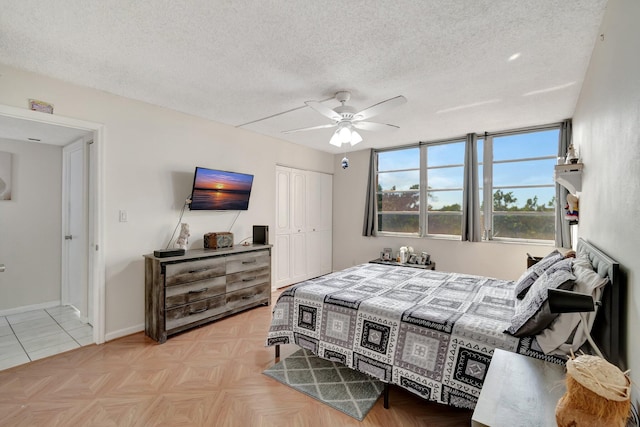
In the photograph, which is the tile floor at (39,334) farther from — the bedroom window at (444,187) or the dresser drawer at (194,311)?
the bedroom window at (444,187)

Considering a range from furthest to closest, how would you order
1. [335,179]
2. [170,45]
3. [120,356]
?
[335,179]
[120,356]
[170,45]

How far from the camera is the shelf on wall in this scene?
→ 8.44 feet

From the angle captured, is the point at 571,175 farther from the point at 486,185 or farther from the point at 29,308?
the point at 29,308

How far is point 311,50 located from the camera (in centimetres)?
218

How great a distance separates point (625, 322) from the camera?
4.23 ft

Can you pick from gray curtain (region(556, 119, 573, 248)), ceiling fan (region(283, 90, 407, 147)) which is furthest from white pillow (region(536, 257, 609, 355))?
gray curtain (region(556, 119, 573, 248))

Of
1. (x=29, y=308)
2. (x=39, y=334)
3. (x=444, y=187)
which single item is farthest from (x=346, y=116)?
(x=29, y=308)

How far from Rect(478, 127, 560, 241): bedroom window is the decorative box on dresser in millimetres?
3418

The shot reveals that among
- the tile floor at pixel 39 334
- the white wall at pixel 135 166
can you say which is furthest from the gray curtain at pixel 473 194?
the tile floor at pixel 39 334

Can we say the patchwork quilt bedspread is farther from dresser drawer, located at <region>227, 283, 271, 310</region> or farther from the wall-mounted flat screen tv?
the wall-mounted flat screen tv

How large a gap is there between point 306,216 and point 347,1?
402 centimetres

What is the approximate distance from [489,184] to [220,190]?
3.87 meters

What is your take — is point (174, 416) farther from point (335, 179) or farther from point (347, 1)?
point (335, 179)

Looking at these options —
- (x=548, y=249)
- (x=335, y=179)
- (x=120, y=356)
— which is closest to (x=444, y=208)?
(x=548, y=249)
